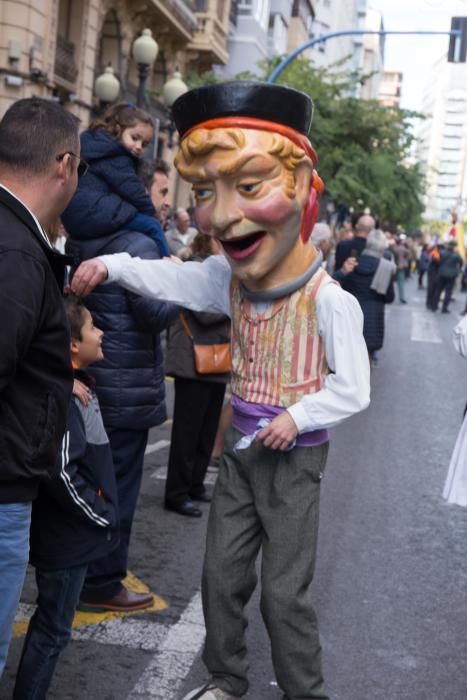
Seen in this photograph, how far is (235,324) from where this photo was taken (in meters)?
3.79

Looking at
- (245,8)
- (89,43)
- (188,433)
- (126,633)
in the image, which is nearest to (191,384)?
(188,433)

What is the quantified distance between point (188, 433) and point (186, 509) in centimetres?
45

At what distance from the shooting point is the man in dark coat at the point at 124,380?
451cm

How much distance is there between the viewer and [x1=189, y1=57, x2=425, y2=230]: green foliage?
2828 cm

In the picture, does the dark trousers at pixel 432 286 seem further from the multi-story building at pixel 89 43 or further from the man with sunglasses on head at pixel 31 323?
the man with sunglasses on head at pixel 31 323

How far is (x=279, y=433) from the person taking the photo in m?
3.44

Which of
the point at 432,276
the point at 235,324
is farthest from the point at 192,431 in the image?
the point at 432,276

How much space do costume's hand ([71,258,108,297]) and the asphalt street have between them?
144cm

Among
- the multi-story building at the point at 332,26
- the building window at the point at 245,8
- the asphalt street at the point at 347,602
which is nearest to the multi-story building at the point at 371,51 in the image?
the multi-story building at the point at 332,26

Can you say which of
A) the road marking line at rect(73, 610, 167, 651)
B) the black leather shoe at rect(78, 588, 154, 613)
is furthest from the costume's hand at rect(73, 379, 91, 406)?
the black leather shoe at rect(78, 588, 154, 613)

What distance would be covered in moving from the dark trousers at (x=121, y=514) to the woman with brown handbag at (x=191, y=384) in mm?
1645

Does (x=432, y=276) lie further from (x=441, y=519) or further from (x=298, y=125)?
(x=298, y=125)

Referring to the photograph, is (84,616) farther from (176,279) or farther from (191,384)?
(191,384)

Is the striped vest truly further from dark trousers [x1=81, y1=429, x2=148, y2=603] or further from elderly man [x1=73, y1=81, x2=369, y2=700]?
dark trousers [x1=81, y1=429, x2=148, y2=603]
